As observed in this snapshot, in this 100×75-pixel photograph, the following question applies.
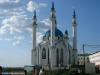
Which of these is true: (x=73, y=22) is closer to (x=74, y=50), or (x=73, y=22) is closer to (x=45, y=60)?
(x=74, y=50)

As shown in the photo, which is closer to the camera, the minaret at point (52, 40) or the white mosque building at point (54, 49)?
the minaret at point (52, 40)

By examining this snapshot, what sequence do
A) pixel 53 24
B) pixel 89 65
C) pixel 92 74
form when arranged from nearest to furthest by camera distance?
pixel 92 74 < pixel 89 65 < pixel 53 24

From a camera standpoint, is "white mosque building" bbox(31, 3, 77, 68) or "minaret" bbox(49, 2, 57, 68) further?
"white mosque building" bbox(31, 3, 77, 68)

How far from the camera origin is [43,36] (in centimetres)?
10625

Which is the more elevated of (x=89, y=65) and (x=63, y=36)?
(x=63, y=36)

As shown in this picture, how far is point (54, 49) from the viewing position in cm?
9675

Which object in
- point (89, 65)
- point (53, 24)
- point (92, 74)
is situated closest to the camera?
point (92, 74)

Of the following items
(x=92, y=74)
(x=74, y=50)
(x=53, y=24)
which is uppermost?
(x=53, y=24)

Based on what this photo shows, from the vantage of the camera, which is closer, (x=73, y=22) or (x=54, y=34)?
(x=54, y=34)

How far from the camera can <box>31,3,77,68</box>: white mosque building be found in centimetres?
9665

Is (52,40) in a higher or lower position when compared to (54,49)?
higher

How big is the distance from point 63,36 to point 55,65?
36.8ft

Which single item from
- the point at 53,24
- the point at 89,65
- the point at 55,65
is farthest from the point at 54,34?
the point at 89,65

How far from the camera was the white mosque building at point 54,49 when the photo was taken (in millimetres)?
96650
